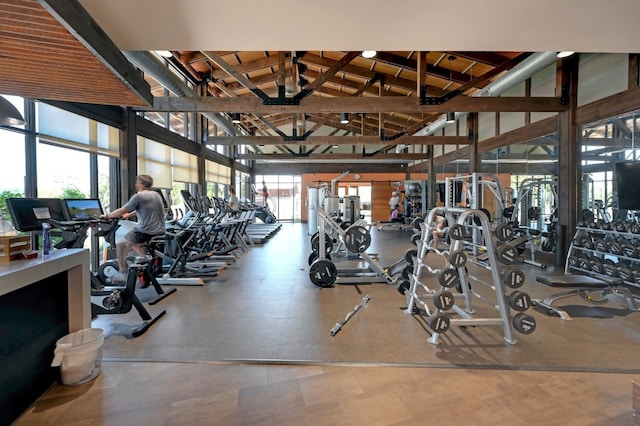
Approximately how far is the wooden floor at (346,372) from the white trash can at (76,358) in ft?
0.23

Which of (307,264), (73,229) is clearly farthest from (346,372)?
(307,264)

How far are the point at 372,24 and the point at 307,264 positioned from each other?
4268 mm

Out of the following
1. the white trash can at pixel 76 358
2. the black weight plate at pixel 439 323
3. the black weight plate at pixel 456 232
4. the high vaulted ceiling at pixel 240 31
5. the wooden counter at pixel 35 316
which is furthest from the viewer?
the black weight plate at pixel 456 232

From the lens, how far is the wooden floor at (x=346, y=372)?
1928 mm

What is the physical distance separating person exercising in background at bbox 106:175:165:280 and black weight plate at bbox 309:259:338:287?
218cm

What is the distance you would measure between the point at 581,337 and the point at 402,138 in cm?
767

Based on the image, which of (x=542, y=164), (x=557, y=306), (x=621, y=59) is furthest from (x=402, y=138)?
(x=557, y=306)

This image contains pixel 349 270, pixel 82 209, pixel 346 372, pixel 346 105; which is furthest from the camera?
pixel 346 105

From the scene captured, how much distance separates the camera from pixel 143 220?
4289 millimetres

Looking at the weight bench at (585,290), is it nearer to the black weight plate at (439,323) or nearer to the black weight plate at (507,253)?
the black weight plate at (507,253)

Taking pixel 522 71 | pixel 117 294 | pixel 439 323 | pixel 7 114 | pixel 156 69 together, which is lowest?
pixel 439 323

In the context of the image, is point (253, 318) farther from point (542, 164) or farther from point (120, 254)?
point (542, 164)

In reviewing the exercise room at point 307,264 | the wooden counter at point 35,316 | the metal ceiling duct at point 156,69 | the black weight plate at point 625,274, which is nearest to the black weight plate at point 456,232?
the exercise room at point 307,264

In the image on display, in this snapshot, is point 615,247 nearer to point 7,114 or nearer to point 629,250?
point 629,250
